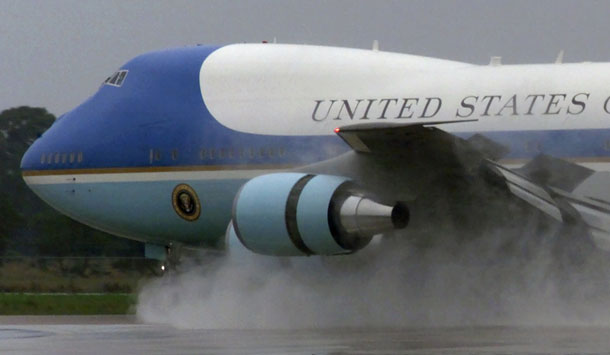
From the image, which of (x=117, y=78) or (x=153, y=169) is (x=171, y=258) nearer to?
(x=153, y=169)

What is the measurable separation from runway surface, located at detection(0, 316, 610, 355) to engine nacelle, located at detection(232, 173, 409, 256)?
1.25 metres

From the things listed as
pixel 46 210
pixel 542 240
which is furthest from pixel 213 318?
pixel 46 210

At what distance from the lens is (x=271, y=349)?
49.9 ft

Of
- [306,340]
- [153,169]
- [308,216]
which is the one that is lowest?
[306,340]

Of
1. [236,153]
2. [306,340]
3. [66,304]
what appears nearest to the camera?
[306,340]

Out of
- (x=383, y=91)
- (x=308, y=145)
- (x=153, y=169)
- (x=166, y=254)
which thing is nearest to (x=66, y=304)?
(x=166, y=254)

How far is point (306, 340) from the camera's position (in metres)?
16.6

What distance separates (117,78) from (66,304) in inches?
171

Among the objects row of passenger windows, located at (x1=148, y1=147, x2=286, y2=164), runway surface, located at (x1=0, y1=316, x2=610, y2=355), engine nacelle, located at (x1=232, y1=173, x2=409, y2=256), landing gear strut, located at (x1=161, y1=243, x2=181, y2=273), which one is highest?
row of passenger windows, located at (x1=148, y1=147, x2=286, y2=164)

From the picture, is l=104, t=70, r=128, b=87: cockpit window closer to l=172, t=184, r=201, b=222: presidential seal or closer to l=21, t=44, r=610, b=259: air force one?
l=21, t=44, r=610, b=259: air force one

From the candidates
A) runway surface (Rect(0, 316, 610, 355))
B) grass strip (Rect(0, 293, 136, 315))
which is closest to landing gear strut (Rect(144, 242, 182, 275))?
grass strip (Rect(0, 293, 136, 315))

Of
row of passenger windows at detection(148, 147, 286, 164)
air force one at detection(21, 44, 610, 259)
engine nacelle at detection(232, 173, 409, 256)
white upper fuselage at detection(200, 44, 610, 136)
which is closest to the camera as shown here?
engine nacelle at detection(232, 173, 409, 256)

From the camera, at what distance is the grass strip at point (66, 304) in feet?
84.0

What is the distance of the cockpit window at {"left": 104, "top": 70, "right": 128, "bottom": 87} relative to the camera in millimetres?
25594
